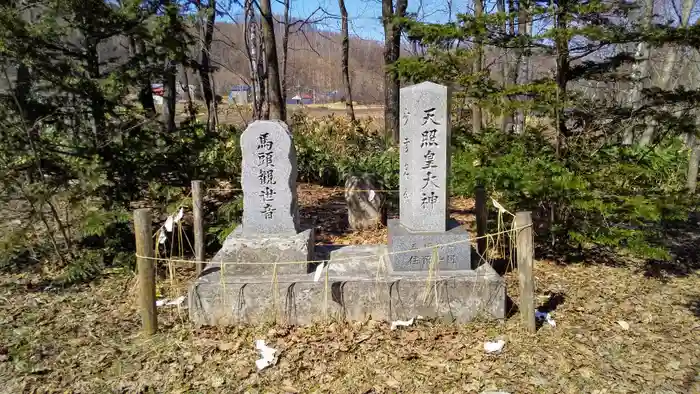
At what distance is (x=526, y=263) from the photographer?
3898mm

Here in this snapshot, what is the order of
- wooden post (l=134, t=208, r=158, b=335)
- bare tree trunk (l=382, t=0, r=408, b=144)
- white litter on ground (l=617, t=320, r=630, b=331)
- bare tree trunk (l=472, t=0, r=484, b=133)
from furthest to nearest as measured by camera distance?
bare tree trunk (l=382, t=0, r=408, b=144), bare tree trunk (l=472, t=0, r=484, b=133), white litter on ground (l=617, t=320, r=630, b=331), wooden post (l=134, t=208, r=158, b=335)

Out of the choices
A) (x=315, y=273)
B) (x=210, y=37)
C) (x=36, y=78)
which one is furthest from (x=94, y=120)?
(x=210, y=37)

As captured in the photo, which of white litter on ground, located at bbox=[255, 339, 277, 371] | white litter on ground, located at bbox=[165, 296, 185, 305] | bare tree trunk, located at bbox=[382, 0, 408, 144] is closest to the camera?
white litter on ground, located at bbox=[255, 339, 277, 371]

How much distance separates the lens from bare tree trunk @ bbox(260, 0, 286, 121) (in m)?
11.3

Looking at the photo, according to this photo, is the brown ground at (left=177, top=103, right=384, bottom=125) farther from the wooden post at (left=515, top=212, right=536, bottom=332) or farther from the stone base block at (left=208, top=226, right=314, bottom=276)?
the wooden post at (left=515, top=212, right=536, bottom=332)

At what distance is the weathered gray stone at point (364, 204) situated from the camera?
715cm

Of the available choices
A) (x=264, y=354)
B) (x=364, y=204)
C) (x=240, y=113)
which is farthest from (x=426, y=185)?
(x=240, y=113)

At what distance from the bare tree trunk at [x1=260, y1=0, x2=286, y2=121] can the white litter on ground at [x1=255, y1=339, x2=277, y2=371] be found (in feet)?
27.8

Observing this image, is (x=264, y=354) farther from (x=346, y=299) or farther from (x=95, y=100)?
(x=95, y=100)

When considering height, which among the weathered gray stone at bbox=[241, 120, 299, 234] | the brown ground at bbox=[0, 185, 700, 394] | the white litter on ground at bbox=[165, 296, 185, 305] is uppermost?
the weathered gray stone at bbox=[241, 120, 299, 234]

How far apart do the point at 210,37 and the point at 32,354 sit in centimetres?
1013

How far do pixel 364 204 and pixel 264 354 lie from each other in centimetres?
374

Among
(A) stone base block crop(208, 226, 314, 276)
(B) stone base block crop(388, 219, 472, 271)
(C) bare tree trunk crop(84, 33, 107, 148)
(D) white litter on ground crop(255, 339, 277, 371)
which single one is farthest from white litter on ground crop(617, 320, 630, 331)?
(C) bare tree trunk crop(84, 33, 107, 148)

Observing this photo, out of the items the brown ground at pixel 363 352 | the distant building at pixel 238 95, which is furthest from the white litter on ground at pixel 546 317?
the distant building at pixel 238 95
